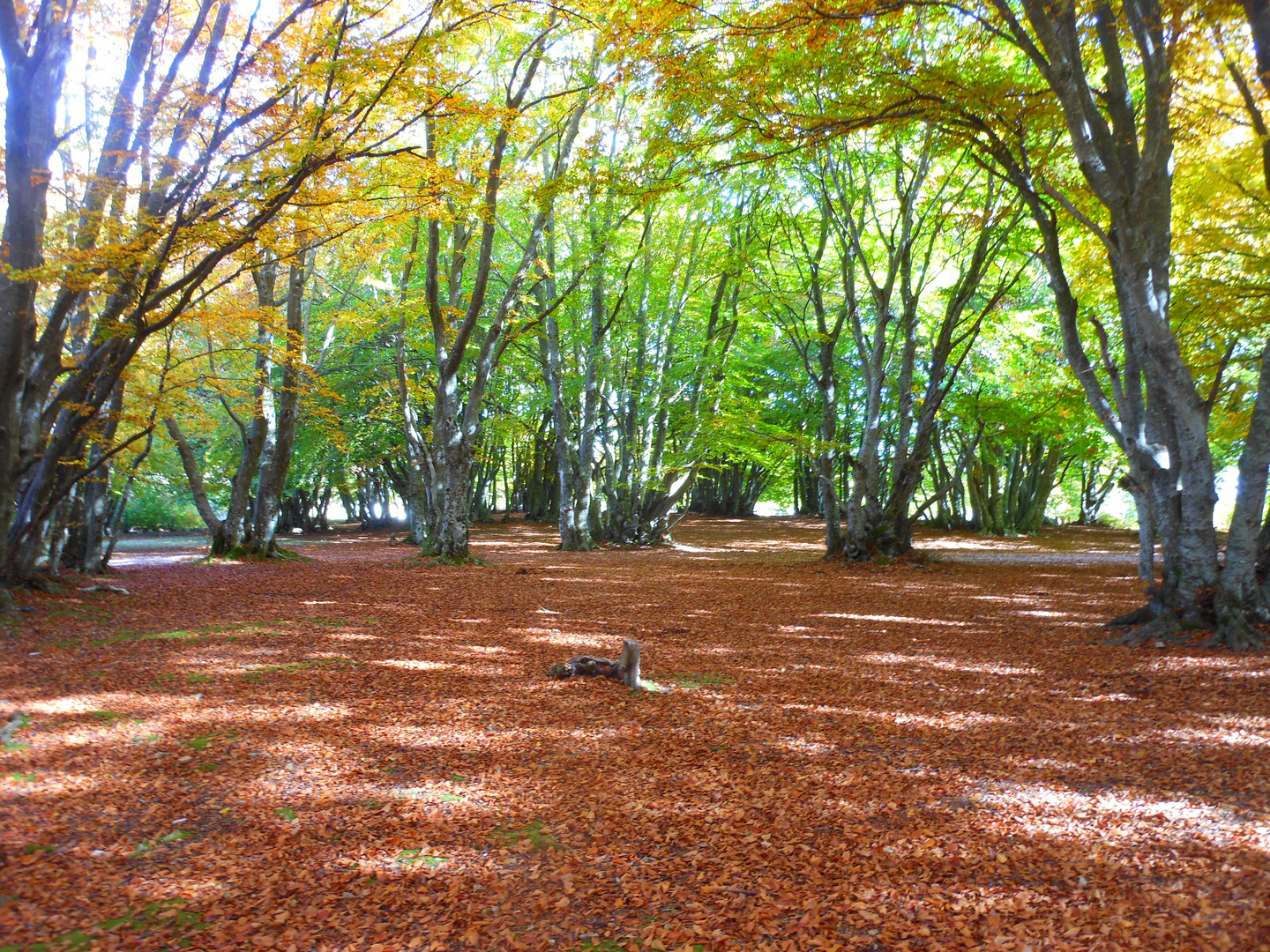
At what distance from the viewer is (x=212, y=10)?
28.8 ft

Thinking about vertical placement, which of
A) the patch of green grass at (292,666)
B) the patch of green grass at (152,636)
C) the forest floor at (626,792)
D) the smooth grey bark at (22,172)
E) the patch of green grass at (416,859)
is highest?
the smooth grey bark at (22,172)

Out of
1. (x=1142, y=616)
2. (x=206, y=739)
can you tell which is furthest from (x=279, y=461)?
(x=1142, y=616)

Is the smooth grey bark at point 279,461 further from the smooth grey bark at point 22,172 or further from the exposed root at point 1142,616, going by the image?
the exposed root at point 1142,616

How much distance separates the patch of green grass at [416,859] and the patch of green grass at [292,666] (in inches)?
110

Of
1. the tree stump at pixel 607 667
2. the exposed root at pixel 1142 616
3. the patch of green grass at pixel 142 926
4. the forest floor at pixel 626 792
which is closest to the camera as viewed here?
the patch of green grass at pixel 142 926

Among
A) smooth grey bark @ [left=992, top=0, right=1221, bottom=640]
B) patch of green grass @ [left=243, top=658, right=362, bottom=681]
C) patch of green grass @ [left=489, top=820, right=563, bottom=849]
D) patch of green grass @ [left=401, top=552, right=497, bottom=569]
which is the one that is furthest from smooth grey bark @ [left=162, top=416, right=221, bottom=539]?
smooth grey bark @ [left=992, top=0, right=1221, bottom=640]

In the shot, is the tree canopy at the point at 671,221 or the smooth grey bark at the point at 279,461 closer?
the tree canopy at the point at 671,221

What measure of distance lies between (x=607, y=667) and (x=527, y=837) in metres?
2.34

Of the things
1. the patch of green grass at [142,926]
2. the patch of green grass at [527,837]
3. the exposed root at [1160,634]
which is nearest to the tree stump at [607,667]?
the patch of green grass at [527,837]

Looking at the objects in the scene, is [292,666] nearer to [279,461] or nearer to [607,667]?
[607,667]

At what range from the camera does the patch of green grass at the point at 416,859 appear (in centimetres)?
285

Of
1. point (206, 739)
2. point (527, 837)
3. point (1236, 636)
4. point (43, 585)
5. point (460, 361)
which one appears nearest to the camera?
point (527, 837)

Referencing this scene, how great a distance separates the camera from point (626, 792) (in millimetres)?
3496

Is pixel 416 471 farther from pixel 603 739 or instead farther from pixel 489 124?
pixel 603 739
